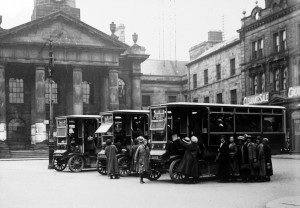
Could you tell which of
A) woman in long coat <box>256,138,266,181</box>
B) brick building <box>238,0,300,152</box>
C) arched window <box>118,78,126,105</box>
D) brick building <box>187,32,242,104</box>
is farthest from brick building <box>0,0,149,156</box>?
woman in long coat <box>256,138,266,181</box>

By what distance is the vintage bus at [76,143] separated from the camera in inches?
940

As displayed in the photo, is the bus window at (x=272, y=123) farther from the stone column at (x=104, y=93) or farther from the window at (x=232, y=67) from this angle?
the stone column at (x=104, y=93)

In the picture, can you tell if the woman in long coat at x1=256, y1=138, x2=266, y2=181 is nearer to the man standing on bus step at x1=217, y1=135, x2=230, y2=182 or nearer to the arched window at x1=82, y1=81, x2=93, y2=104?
the man standing on bus step at x1=217, y1=135, x2=230, y2=182

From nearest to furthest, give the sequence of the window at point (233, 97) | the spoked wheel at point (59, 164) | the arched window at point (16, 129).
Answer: the spoked wheel at point (59, 164) < the window at point (233, 97) < the arched window at point (16, 129)

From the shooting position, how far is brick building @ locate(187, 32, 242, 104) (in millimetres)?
47656

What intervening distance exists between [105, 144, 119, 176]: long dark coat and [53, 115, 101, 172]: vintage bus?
13.2ft

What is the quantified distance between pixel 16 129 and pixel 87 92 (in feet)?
28.2

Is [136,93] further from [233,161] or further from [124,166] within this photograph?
[233,161]

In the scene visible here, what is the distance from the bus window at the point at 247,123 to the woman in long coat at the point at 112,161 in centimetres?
509

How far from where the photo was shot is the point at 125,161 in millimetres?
21391

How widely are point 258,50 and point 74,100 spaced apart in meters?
17.5

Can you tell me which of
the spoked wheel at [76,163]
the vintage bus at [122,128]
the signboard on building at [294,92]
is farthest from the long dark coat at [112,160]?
the signboard on building at [294,92]

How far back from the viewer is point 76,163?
23.8 m

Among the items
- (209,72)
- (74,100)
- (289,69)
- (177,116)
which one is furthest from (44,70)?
(177,116)
